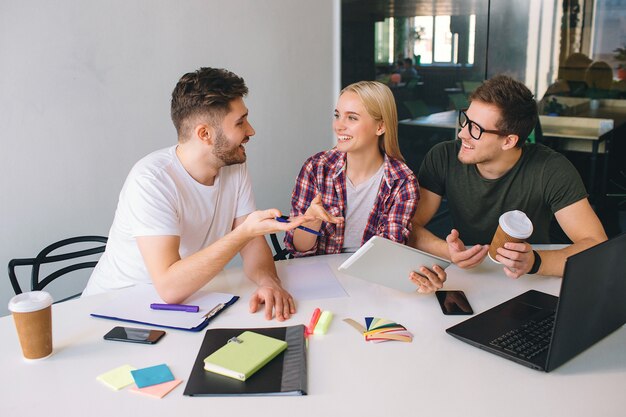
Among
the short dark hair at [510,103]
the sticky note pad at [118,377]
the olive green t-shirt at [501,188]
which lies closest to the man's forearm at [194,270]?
the sticky note pad at [118,377]

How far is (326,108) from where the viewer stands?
171 inches

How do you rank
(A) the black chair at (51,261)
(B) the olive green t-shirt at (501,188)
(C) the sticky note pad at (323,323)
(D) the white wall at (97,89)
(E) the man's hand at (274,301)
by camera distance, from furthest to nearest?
(D) the white wall at (97,89)
(B) the olive green t-shirt at (501,188)
(A) the black chair at (51,261)
(E) the man's hand at (274,301)
(C) the sticky note pad at (323,323)

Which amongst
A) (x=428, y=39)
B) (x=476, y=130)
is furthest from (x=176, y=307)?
(x=428, y=39)

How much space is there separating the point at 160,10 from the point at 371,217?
169 centimetres

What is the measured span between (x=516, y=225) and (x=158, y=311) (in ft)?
3.44

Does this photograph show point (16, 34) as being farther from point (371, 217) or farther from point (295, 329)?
point (295, 329)

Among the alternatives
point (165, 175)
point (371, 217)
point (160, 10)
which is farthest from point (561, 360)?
point (160, 10)

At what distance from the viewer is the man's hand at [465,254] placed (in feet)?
6.54

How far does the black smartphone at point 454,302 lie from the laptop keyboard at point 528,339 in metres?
0.18

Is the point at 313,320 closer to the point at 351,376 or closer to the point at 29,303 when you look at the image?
the point at 351,376

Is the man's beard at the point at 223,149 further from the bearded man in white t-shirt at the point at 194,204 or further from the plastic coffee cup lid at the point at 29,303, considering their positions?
the plastic coffee cup lid at the point at 29,303

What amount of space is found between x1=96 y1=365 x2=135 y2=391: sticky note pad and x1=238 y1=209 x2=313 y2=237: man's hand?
1.76 feet

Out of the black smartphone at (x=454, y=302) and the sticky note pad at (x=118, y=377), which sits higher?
the sticky note pad at (x=118, y=377)

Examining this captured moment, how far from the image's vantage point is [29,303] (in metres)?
1.44
